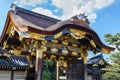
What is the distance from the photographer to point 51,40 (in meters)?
6.64

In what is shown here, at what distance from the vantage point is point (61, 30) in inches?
263

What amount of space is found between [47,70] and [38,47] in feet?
50.9

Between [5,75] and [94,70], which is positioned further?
[94,70]

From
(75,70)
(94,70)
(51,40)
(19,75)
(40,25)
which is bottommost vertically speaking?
(19,75)

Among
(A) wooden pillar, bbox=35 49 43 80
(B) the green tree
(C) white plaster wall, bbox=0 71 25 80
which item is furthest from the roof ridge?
(B) the green tree

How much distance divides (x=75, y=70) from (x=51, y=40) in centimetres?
245

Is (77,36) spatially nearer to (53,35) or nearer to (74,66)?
(53,35)

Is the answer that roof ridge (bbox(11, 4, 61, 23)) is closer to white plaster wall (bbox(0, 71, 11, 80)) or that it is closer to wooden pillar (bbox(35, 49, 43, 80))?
wooden pillar (bbox(35, 49, 43, 80))

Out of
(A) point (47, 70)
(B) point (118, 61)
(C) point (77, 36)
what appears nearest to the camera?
(C) point (77, 36)

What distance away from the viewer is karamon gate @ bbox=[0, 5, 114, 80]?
251 inches

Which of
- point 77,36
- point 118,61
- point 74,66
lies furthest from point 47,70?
point 77,36

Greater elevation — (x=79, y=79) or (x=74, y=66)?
(x=74, y=66)

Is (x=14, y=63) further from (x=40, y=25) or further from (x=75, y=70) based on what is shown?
(x=40, y=25)

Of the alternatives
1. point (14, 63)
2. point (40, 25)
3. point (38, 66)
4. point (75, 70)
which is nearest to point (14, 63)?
point (14, 63)
